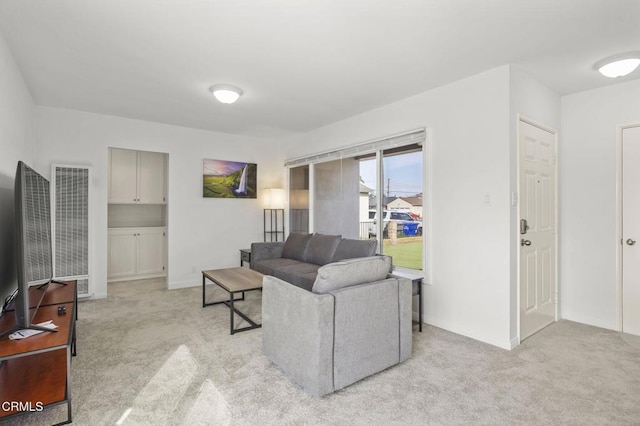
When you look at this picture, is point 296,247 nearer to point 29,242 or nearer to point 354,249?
point 354,249

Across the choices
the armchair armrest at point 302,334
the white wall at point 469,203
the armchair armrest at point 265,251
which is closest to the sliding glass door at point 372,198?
the white wall at point 469,203

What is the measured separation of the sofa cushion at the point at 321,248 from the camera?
168 inches

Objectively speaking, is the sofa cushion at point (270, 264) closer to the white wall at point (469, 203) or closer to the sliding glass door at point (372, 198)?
the sliding glass door at point (372, 198)

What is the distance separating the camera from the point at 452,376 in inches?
94.3

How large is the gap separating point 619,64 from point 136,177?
20.6 ft

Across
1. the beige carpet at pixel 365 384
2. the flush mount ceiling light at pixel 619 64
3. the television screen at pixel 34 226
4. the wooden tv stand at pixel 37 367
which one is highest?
the flush mount ceiling light at pixel 619 64

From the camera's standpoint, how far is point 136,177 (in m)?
5.57

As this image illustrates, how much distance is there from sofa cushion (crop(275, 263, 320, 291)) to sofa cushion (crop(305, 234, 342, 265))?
0.11m

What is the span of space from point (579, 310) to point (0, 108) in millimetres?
5609

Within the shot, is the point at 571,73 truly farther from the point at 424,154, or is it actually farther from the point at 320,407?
the point at 320,407

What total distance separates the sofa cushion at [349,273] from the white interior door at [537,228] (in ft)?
4.85

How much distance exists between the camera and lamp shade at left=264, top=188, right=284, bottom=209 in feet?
18.9

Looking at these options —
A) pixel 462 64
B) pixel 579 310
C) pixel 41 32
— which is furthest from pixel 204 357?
pixel 579 310

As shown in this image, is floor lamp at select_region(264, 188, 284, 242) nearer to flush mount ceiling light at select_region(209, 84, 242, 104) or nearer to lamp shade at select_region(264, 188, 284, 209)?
lamp shade at select_region(264, 188, 284, 209)
